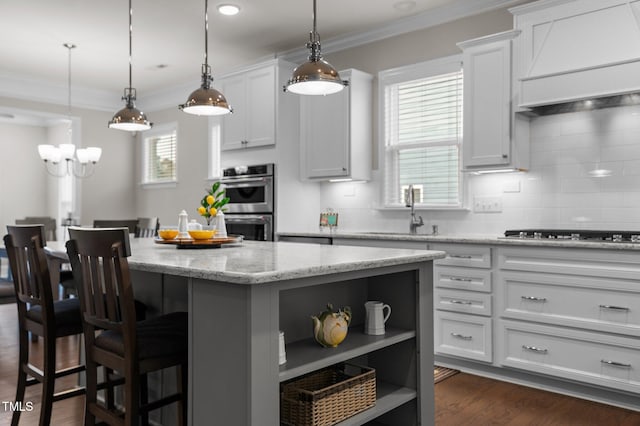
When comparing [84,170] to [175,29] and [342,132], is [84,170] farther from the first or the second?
[342,132]

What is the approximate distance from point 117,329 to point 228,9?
333cm

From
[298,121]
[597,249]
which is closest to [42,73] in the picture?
[298,121]

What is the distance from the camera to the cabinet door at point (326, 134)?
193 inches

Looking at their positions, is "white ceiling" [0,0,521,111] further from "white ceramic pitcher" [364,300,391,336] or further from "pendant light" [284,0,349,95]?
"white ceramic pitcher" [364,300,391,336]

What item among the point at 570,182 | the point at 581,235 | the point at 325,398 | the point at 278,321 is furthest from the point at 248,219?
the point at 278,321

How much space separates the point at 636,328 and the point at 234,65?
4.96 m

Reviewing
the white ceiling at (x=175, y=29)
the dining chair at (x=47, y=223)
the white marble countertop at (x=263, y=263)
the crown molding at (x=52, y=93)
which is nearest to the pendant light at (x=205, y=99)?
the white marble countertop at (x=263, y=263)

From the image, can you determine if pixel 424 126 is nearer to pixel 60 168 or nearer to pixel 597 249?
pixel 597 249

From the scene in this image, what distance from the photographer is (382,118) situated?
4957mm

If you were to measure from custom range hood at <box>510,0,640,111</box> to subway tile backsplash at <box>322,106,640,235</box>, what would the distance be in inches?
6.0

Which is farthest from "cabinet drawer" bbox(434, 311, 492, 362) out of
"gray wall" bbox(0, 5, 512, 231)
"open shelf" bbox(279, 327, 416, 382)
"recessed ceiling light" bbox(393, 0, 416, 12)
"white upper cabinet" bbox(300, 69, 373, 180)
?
"recessed ceiling light" bbox(393, 0, 416, 12)

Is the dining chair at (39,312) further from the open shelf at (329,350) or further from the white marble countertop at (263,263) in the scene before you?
the open shelf at (329,350)

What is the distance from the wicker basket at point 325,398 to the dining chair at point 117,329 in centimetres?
46

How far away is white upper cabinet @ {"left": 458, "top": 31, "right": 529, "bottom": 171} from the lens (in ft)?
12.6
